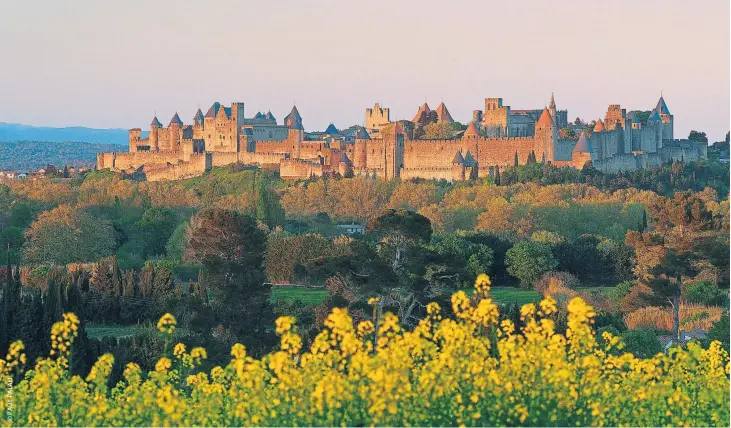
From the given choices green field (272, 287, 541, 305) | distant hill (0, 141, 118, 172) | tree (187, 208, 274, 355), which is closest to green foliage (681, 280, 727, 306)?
green field (272, 287, 541, 305)

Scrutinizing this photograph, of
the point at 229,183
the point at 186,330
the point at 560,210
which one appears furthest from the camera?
the point at 229,183

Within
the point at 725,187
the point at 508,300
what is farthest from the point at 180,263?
the point at 725,187

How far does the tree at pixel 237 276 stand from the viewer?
24.5 metres

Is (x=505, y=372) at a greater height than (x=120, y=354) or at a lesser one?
greater

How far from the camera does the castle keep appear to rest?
70125mm

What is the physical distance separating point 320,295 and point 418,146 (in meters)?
36.2

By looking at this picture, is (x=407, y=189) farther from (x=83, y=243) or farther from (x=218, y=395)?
(x=218, y=395)

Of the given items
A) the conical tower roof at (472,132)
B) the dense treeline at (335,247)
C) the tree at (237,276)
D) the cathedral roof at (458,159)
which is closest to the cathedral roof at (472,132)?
the conical tower roof at (472,132)

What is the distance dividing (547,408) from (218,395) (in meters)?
3.15

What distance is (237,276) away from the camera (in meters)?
24.8

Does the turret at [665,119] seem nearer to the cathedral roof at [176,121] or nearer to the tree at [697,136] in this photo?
the tree at [697,136]

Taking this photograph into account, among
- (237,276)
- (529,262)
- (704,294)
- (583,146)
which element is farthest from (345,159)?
(237,276)

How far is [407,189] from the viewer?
64812 millimetres

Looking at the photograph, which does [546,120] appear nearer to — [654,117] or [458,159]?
[458,159]
